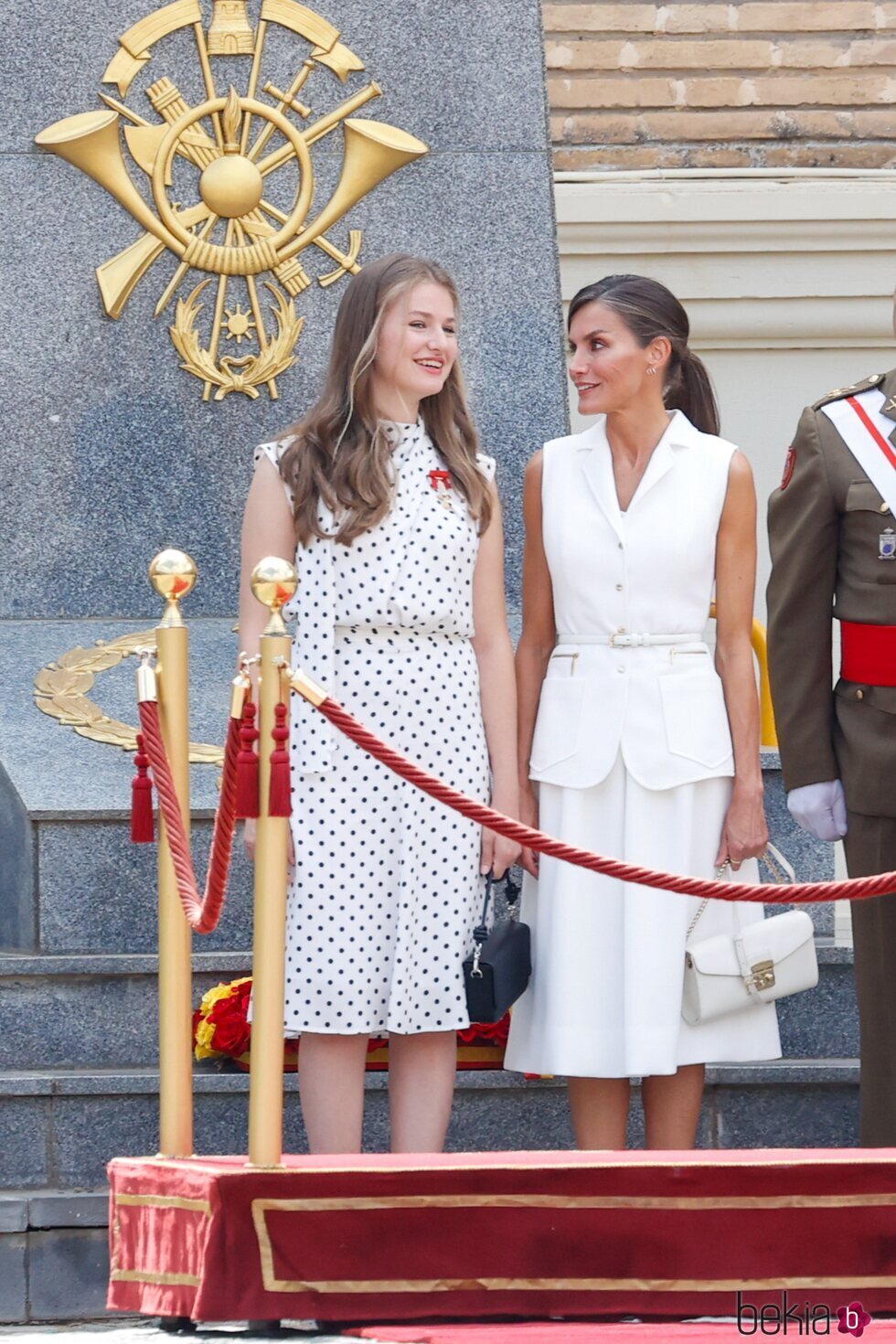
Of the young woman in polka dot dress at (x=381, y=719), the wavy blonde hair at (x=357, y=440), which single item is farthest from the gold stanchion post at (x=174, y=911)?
the wavy blonde hair at (x=357, y=440)

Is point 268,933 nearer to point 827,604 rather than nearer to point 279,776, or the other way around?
point 279,776

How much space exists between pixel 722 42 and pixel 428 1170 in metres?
6.13

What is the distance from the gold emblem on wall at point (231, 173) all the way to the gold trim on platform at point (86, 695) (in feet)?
2.85

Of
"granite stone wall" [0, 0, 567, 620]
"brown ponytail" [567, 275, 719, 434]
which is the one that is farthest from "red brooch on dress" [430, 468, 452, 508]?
"granite stone wall" [0, 0, 567, 620]

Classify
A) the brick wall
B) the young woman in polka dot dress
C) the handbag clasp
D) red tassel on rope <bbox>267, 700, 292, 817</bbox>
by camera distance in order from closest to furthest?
1. red tassel on rope <bbox>267, 700, 292, 817</bbox>
2. the young woman in polka dot dress
3. the handbag clasp
4. the brick wall

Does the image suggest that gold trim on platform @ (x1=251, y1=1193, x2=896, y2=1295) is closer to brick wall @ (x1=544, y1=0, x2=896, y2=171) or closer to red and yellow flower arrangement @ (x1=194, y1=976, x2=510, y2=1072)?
red and yellow flower arrangement @ (x1=194, y1=976, x2=510, y2=1072)

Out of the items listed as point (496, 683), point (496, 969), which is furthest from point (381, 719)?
point (496, 969)

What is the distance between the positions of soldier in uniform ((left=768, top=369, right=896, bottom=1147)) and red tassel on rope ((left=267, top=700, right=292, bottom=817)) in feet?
4.18

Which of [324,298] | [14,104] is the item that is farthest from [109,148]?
[324,298]

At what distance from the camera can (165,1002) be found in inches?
123

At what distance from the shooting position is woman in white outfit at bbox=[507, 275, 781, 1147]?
3.87 m

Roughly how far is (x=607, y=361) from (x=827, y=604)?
1.92 feet

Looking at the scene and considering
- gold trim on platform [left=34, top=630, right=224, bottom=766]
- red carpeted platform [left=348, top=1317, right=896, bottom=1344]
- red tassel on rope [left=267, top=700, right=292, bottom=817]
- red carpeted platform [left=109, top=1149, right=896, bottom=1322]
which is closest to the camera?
red carpeted platform [left=348, top=1317, right=896, bottom=1344]

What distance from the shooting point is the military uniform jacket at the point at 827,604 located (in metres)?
3.81
